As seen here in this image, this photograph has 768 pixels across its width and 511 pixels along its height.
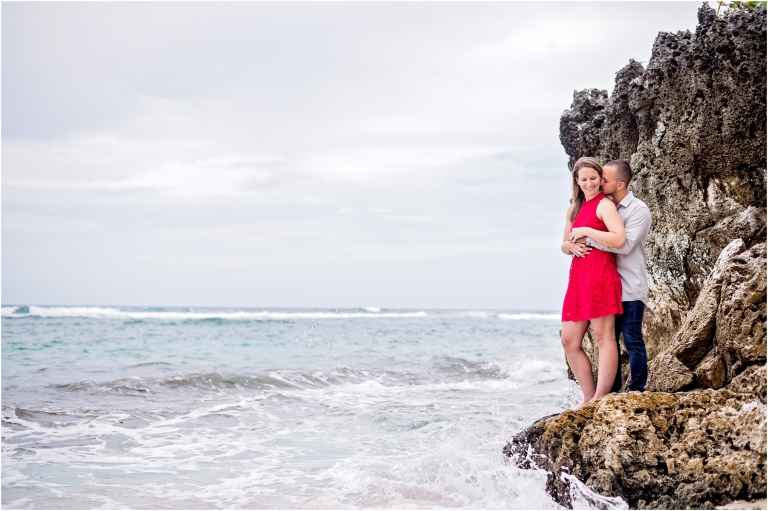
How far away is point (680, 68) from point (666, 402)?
3.75 metres

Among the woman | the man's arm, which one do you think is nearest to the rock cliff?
the woman

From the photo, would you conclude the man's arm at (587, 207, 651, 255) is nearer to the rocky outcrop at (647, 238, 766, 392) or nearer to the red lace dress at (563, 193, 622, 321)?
the red lace dress at (563, 193, 622, 321)

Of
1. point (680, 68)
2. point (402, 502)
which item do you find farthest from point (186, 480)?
point (680, 68)

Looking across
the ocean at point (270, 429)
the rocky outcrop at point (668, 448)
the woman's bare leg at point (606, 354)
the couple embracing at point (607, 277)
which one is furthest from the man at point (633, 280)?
the ocean at point (270, 429)

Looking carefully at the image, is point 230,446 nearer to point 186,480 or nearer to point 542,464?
point 186,480

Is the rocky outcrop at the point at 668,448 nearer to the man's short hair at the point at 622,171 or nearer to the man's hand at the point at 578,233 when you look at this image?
the man's hand at the point at 578,233

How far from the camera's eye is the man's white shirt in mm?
5281

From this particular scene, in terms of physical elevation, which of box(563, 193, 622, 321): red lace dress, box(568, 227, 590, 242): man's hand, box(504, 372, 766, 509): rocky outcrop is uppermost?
box(568, 227, 590, 242): man's hand

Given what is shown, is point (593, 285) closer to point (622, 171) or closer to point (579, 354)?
point (579, 354)

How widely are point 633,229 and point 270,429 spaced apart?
5632 millimetres

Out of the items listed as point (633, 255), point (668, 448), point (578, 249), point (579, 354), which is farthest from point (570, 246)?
point (668, 448)

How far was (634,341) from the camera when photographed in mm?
5207

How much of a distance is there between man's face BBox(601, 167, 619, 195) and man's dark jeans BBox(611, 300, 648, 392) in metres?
1.00

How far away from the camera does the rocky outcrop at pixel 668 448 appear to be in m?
4.05
